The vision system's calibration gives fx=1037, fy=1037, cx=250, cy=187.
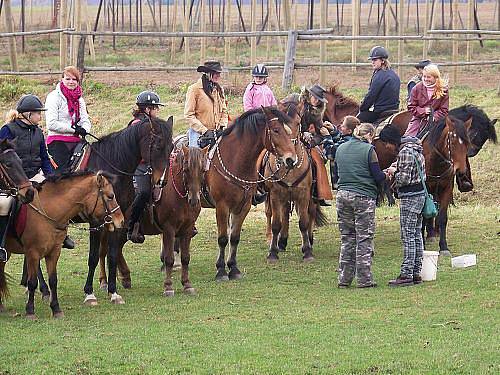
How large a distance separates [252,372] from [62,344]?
2125 millimetres

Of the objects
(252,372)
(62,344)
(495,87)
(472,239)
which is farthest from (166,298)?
(495,87)

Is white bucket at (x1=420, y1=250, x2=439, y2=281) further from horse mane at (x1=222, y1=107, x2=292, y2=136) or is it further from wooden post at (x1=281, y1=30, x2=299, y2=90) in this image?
wooden post at (x1=281, y1=30, x2=299, y2=90)

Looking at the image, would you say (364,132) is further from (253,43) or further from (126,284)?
(253,43)

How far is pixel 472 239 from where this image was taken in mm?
16156

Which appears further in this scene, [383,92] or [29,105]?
[383,92]

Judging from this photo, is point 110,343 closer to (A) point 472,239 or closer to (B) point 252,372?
(B) point 252,372

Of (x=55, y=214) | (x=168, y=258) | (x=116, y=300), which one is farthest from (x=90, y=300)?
(x=55, y=214)

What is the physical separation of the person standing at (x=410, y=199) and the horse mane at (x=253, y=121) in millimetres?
1596

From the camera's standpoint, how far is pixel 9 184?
10656 mm

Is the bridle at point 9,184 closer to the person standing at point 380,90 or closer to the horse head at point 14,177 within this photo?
the horse head at point 14,177

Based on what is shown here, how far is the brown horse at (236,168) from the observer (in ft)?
43.4

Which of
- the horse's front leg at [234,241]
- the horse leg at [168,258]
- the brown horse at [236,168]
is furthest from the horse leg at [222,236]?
the horse leg at [168,258]

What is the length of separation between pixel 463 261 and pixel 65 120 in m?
5.47

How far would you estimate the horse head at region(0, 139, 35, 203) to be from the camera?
34.3ft
